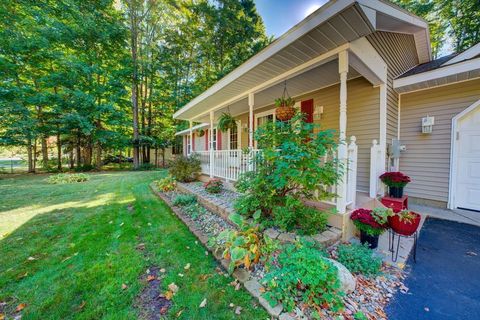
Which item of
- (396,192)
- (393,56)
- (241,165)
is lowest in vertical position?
(396,192)

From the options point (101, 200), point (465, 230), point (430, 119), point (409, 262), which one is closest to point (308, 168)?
point (409, 262)

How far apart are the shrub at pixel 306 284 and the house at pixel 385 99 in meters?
1.27

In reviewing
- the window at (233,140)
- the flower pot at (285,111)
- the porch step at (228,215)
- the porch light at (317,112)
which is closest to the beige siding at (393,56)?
the porch light at (317,112)

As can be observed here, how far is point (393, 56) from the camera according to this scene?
4363mm

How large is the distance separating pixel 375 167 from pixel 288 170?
2491 mm

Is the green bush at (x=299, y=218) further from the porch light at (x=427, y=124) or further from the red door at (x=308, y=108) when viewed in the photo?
the porch light at (x=427, y=124)

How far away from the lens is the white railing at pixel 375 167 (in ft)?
12.4

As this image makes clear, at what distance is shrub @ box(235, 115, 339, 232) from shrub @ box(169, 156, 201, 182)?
4091 mm

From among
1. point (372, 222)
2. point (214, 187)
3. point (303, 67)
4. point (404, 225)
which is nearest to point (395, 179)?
point (404, 225)

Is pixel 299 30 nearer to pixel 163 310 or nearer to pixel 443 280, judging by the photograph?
pixel 443 280

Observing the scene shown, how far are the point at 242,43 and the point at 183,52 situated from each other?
5.37 meters

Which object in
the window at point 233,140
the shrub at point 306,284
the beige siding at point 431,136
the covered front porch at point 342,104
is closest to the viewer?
the shrub at point 306,284

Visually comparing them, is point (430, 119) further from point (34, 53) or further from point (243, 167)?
point (34, 53)

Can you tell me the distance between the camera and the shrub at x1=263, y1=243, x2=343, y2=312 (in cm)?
163
